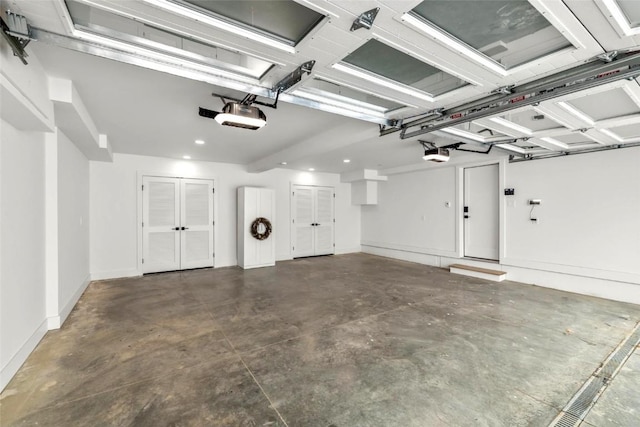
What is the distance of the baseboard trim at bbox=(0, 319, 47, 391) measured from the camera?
6.85 ft

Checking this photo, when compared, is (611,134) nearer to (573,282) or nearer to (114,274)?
(573,282)

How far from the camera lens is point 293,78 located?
2.12m

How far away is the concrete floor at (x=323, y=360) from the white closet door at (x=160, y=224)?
1410mm

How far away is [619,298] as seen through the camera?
4.15 metres

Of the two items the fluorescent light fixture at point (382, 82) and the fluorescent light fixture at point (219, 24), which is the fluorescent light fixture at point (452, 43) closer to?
the fluorescent light fixture at point (382, 82)

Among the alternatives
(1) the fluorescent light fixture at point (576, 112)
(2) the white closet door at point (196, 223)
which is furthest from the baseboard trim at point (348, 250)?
(1) the fluorescent light fixture at point (576, 112)

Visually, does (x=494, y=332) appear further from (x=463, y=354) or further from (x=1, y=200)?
(x=1, y=200)

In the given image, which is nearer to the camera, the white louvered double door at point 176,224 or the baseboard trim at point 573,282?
the baseboard trim at point 573,282

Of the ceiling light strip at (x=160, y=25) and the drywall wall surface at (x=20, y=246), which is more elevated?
the ceiling light strip at (x=160, y=25)

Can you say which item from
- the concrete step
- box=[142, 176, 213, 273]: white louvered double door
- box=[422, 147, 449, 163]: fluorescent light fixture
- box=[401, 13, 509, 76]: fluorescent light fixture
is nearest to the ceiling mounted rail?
box=[401, 13, 509, 76]: fluorescent light fixture

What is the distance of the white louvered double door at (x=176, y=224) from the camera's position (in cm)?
578

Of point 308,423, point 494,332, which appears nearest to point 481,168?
point 494,332

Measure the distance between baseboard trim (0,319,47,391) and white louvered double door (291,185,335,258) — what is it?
5214mm

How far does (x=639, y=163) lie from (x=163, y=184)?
818 centimetres
